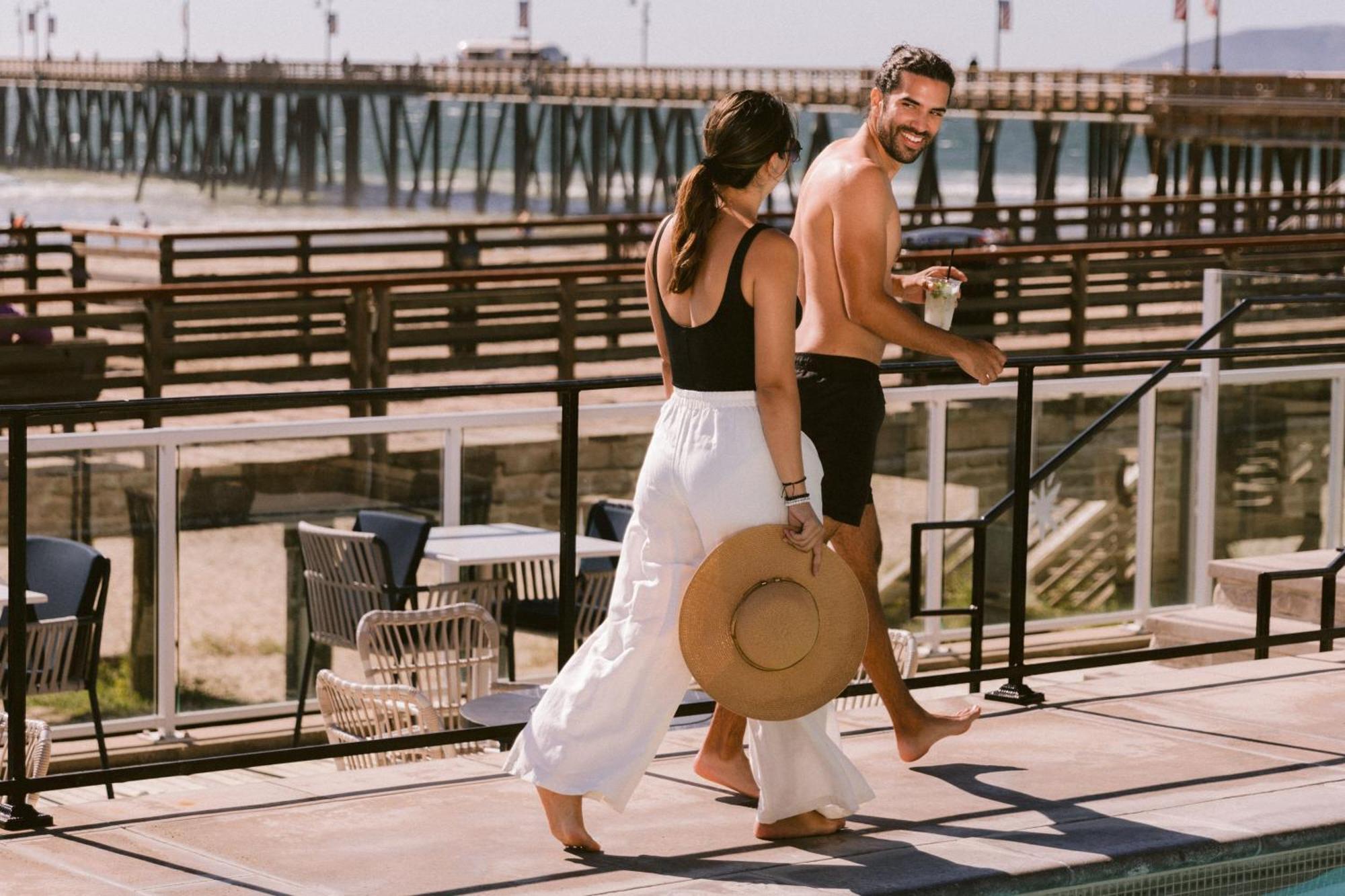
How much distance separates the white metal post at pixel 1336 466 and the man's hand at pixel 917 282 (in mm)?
5506

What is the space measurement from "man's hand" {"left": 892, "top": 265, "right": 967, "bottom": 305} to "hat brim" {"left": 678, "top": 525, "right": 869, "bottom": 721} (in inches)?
28.4

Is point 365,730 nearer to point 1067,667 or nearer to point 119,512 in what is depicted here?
point 1067,667

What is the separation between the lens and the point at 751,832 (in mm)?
3834

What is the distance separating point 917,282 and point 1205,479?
574 centimetres

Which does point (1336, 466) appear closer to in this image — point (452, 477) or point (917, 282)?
point (452, 477)

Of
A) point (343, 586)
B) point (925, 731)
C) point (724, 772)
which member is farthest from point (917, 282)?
point (343, 586)

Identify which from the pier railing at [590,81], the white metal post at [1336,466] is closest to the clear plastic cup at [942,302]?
the white metal post at [1336,466]

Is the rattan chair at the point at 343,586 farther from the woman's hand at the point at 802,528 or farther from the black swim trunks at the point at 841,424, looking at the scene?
the woman's hand at the point at 802,528

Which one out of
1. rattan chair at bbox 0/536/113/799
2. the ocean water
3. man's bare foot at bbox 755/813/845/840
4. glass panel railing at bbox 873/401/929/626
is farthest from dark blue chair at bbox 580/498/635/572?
the ocean water

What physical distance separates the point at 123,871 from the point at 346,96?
93.0 meters

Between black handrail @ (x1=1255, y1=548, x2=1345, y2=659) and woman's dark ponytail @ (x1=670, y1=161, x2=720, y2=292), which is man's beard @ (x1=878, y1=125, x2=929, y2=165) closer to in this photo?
woman's dark ponytail @ (x1=670, y1=161, x2=720, y2=292)

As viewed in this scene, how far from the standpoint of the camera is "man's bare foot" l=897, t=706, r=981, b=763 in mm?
4258

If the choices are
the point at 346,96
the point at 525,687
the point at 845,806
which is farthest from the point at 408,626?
the point at 346,96

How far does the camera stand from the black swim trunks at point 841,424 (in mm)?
3930
